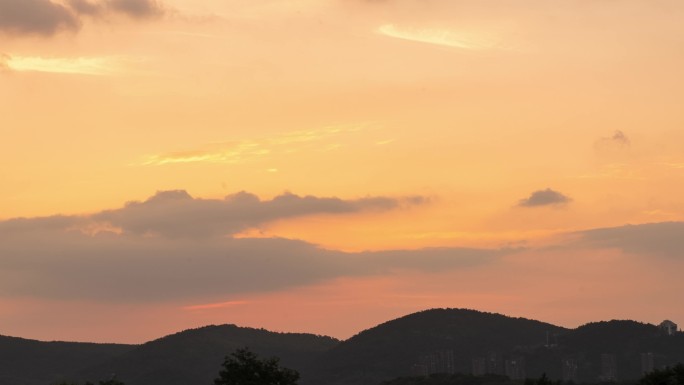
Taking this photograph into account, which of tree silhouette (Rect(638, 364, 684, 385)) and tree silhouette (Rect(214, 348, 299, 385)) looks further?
tree silhouette (Rect(214, 348, 299, 385))

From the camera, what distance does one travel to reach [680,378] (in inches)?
4695

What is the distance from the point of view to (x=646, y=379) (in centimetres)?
12556

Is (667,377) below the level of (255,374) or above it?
below

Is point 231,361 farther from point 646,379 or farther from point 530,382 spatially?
point 646,379

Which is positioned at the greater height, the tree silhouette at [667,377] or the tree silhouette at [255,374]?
the tree silhouette at [255,374]

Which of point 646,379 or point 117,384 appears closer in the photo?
point 646,379

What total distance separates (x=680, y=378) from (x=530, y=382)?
3067cm

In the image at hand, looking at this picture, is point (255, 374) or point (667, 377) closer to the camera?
point (667, 377)

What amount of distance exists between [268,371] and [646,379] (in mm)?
42414

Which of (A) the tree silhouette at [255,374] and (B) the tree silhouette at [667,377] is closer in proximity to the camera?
(B) the tree silhouette at [667,377]

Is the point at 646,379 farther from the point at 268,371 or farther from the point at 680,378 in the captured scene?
the point at 268,371

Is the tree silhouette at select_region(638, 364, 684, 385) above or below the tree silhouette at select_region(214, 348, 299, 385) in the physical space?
below

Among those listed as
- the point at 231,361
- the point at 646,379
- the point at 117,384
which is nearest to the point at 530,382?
the point at 646,379

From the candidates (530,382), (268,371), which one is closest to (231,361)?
(268,371)
